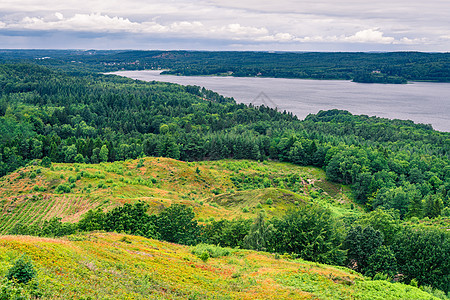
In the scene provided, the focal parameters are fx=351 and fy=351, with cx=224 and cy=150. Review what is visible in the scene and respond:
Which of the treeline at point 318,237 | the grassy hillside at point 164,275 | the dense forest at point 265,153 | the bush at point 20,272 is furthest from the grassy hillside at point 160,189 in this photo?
the bush at point 20,272

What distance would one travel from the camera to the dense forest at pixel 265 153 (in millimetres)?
35125

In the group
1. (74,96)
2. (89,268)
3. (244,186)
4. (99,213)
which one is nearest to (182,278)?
(89,268)

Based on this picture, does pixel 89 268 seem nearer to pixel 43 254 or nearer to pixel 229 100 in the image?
pixel 43 254

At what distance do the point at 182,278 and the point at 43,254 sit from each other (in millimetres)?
7817

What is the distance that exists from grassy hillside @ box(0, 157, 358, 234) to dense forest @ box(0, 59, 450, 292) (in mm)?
6647

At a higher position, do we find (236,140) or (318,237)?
(318,237)

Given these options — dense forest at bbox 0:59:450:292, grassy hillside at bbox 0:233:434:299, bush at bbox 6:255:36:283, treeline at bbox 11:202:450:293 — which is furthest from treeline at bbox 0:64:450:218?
bush at bbox 6:255:36:283

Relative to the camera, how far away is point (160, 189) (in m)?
67.1

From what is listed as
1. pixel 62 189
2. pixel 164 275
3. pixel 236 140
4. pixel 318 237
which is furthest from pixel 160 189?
pixel 164 275

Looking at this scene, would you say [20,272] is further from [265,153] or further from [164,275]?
[265,153]

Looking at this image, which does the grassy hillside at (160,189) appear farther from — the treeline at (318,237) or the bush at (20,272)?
the bush at (20,272)

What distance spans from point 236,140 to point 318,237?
7080 cm

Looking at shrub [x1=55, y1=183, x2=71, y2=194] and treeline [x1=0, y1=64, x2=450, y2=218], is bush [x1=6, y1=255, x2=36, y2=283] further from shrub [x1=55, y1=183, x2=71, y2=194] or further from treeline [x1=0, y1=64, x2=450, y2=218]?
treeline [x1=0, y1=64, x2=450, y2=218]

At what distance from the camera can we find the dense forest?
35.1 m
